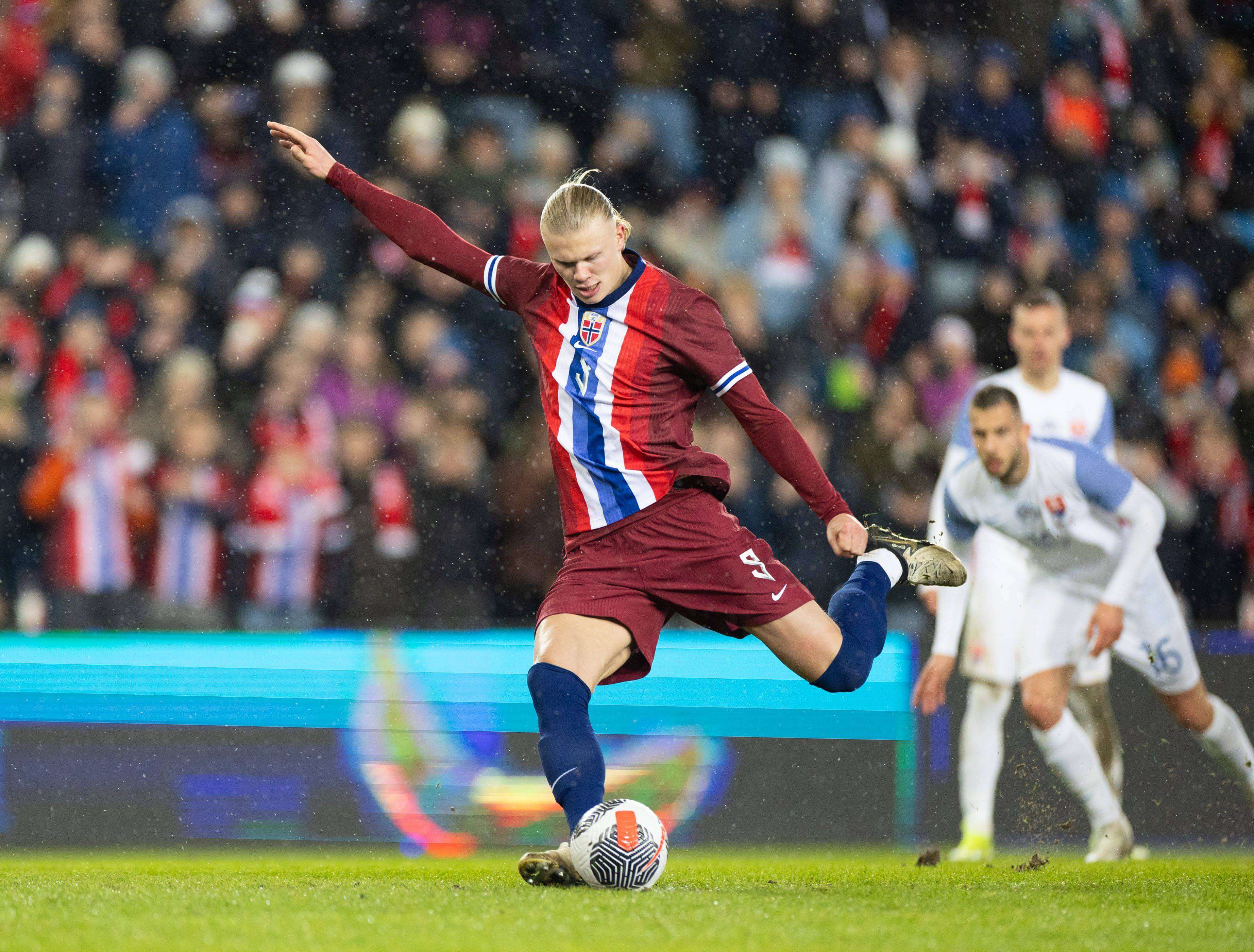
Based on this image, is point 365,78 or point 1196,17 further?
point 1196,17

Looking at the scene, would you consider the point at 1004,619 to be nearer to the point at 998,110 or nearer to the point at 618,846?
the point at 618,846

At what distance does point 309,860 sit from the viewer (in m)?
4.09

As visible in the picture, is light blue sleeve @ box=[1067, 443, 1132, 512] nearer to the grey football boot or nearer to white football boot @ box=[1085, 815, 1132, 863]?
white football boot @ box=[1085, 815, 1132, 863]

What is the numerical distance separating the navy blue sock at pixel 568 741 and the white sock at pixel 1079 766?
6.77 feet

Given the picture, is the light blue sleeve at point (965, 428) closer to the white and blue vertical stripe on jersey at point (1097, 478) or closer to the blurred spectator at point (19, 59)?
the white and blue vertical stripe on jersey at point (1097, 478)

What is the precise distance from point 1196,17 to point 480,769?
5348 millimetres

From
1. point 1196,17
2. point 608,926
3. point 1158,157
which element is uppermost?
point 1196,17

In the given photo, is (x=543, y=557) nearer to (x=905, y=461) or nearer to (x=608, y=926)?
(x=905, y=461)

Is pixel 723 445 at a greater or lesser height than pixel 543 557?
greater

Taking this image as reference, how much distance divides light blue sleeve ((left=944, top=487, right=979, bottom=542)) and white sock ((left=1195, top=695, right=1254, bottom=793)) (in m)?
0.92

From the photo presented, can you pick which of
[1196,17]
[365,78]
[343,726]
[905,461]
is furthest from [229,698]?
[1196,17]

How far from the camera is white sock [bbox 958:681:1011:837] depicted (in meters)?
4.46

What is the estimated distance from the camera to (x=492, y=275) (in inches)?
130

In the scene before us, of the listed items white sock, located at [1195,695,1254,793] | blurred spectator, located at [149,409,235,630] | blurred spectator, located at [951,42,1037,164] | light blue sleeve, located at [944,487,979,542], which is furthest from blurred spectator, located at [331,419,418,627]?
blurred spectator, located at [951,42,1037,164]
